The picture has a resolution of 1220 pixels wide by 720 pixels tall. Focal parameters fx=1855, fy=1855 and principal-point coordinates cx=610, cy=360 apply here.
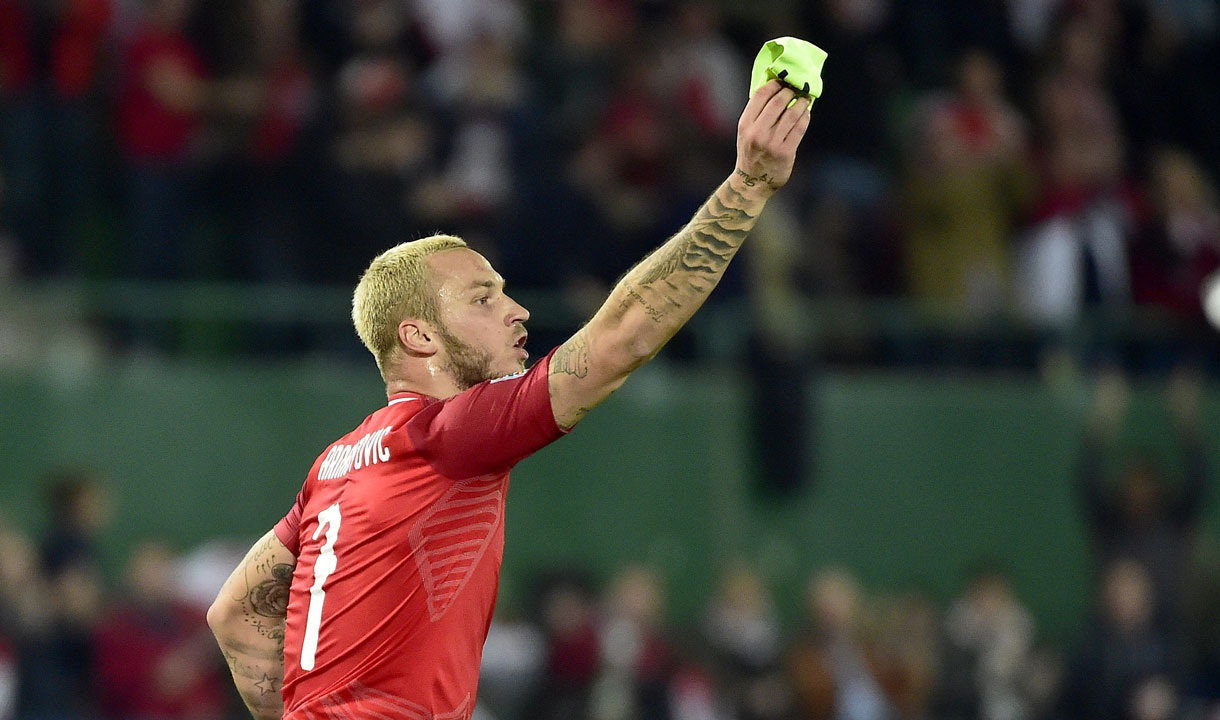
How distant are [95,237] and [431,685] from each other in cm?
866

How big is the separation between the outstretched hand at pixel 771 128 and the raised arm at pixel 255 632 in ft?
6.46

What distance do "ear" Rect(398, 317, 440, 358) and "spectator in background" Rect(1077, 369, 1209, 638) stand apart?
987 centimetres

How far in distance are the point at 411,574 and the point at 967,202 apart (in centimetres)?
1009

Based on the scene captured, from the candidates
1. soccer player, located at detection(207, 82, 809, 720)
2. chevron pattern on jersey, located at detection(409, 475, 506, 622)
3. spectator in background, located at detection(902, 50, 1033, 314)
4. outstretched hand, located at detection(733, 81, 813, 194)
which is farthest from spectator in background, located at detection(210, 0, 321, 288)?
outstretched hand, located at detection(733, 81, 813, 194)

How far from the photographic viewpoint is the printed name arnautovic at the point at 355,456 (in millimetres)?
4863

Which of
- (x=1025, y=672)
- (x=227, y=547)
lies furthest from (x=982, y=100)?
(x=227, y=547)

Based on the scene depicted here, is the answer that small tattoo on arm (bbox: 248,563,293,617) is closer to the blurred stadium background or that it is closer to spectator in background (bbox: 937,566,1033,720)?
the blurred stadium background

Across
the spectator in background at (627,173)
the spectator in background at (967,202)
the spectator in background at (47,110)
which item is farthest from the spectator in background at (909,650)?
the spectator in background at (47,110)

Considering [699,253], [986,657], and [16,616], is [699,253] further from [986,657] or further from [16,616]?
[986,657]

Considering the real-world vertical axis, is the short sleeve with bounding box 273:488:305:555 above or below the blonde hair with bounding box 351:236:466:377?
below

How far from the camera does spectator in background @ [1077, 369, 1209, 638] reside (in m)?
13.8

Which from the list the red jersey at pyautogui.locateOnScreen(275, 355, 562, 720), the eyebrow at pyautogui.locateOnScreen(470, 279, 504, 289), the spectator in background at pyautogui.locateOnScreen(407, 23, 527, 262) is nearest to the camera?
the red jersey at pyautogui.locateOnScreen(275, 355, 562, 720)

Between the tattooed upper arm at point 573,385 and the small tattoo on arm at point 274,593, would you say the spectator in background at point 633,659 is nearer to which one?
the small tattoo on arm at point 274,593

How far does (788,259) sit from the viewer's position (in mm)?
13938
